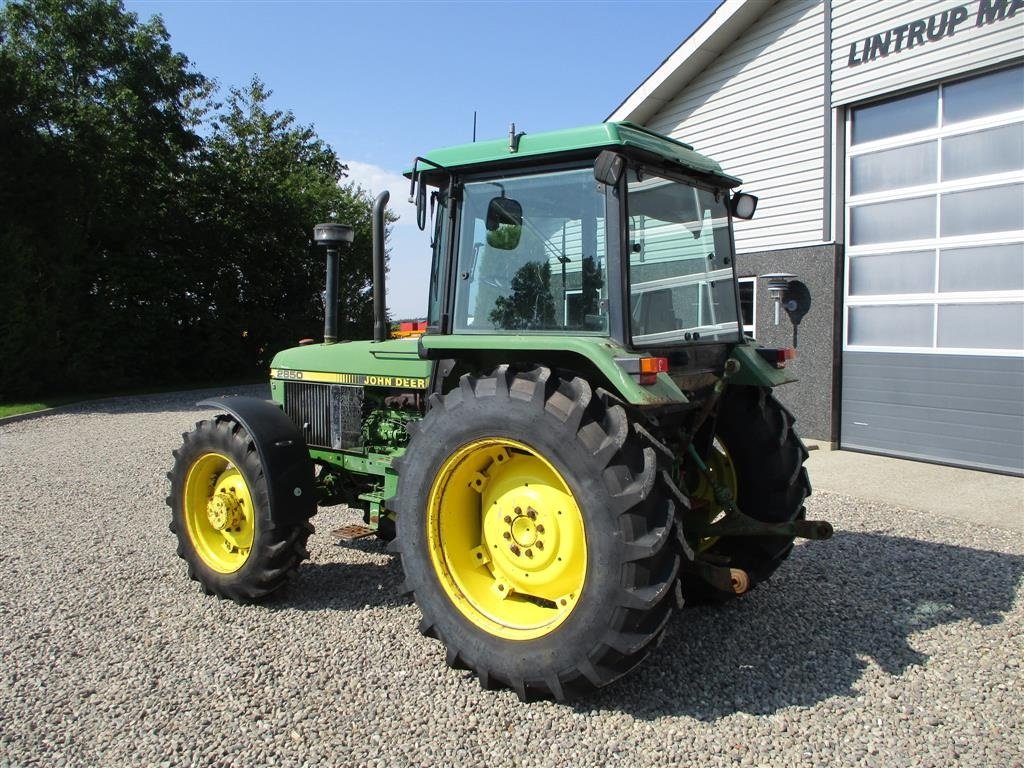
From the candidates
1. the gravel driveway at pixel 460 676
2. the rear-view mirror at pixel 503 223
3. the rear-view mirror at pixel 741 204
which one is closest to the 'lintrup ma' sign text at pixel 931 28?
the rear-view mirror at pixel 741 204

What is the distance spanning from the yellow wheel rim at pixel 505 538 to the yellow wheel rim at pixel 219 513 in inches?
55.3

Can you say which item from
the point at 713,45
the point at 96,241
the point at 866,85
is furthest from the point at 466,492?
the point at 96,241

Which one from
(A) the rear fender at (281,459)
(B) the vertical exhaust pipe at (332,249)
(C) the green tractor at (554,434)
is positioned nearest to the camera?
(C) the green tractor at (554,434)

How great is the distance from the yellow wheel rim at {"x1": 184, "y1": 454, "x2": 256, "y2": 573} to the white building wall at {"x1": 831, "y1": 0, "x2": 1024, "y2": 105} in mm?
7252

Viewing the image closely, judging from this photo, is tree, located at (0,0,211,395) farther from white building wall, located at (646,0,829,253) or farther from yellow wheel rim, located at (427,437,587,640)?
yellow wheel rim, located at (427,437,587,640)

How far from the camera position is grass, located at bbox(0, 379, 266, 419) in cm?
1201

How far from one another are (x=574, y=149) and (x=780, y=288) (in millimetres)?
5930

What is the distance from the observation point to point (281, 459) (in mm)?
4078

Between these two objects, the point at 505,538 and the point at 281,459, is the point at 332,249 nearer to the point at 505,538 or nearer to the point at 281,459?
the point at 281,459

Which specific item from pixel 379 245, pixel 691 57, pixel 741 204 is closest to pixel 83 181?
pixel 691 57

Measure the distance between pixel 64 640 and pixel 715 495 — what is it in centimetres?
328

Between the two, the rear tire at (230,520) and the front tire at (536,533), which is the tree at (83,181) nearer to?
the rear tire at (230,520)

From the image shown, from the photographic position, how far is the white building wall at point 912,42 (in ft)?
22.4

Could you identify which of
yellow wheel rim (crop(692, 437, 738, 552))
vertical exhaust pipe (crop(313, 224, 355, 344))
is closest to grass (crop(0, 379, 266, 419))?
vertical exhaust pipe (crop(313, 224, 355, 344))
